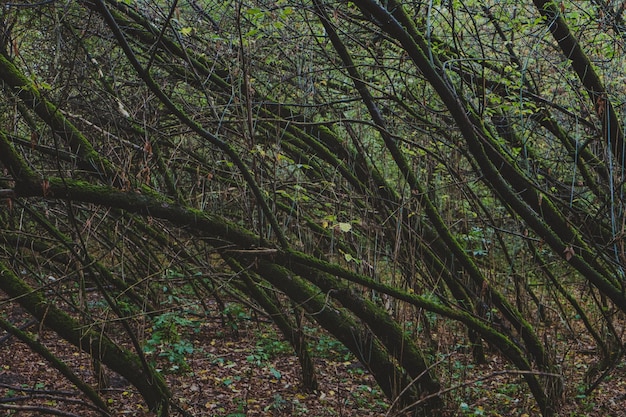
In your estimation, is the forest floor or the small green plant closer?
the forest floor

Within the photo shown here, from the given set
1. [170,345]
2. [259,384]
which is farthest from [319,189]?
[170,345]

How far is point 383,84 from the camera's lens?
550cm

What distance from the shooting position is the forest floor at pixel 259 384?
501cm

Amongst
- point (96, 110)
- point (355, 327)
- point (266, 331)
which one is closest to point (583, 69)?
point (355, 327)

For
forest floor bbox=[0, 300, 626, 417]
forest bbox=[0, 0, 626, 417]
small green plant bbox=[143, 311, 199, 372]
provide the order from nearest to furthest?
forest bbox=[0, 0, 626, 417], forest floor bbox=[0, 300, 626, 417], small green plant bbox=[143, 311, 199, 372]

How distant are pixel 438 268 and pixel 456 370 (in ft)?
4.26

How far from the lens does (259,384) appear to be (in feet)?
19.3

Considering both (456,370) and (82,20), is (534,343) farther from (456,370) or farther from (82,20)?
(82,20)

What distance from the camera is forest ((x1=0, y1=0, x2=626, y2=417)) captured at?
3244 mm

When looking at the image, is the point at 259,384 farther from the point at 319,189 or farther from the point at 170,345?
the point at 319,189

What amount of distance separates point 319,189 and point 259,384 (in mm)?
2138

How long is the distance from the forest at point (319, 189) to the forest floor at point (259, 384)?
34 millimetres

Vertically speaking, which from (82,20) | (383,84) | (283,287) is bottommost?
(283,287)

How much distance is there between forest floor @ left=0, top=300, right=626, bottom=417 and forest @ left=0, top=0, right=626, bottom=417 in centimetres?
3
